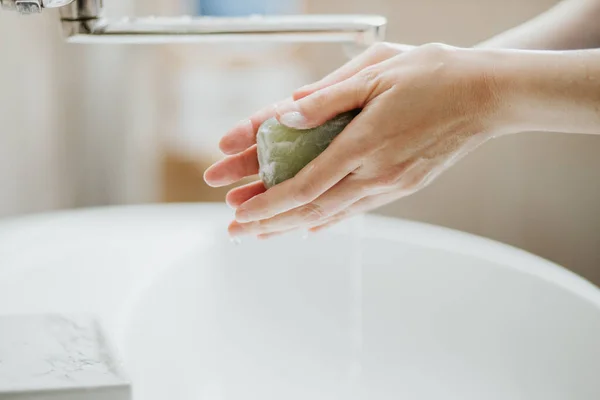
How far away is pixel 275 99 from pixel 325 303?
2.15ft

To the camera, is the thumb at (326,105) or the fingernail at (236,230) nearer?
the thumb at (326,105)

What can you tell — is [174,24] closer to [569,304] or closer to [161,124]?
[569,304]

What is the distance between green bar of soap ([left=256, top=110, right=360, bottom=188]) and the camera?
729 mm

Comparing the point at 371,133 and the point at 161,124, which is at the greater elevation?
the point at 161,124

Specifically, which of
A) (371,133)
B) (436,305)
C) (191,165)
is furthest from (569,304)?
(191,165)

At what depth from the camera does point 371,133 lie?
2.24ft

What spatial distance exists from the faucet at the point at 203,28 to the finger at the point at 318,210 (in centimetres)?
21

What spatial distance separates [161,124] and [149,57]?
14 cm

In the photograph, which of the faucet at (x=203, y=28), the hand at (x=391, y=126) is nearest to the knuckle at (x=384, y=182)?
the hand at (x=391, y=126)

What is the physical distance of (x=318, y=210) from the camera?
2.47ft

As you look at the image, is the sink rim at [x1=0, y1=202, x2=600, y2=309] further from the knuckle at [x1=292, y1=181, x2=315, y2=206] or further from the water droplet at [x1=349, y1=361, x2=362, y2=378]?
the knuckle at [x1=292, y1=181, x2=315, y2=206]

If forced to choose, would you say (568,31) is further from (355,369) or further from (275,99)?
(275,99)

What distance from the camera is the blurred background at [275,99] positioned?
1.48 meters

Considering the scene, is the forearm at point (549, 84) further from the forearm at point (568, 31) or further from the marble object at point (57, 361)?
the marble object at point (57, 361)
